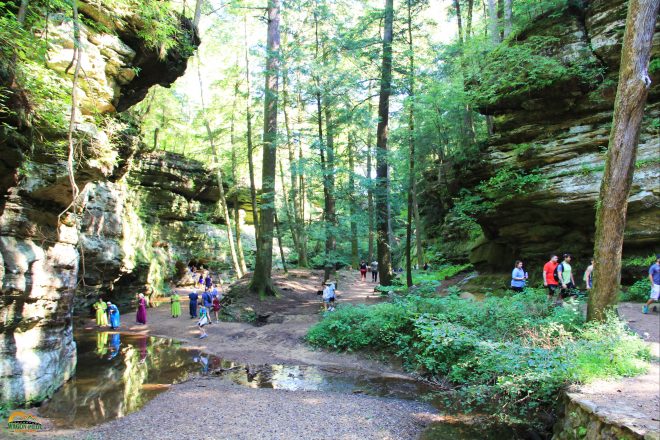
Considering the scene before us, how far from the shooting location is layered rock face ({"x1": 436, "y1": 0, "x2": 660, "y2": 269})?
36.4 ft

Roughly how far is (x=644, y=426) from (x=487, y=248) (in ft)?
42.1

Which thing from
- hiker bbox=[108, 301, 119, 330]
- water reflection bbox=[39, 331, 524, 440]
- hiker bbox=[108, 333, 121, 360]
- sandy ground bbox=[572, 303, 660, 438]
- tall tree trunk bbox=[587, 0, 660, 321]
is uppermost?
tall tree trunk bbox=[587, 0, 660, 321]

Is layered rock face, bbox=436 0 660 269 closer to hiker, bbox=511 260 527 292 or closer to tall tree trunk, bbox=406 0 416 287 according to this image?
hiker, bbox=511 260 527 292

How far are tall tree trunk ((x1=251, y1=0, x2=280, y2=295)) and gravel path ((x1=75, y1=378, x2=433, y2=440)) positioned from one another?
8.29 m

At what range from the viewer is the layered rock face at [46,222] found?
7402 mm

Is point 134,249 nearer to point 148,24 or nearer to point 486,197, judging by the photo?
point 148,24

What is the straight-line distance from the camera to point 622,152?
6.99 metres

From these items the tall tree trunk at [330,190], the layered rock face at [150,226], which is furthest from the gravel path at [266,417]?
the layered rock face at [150,226]

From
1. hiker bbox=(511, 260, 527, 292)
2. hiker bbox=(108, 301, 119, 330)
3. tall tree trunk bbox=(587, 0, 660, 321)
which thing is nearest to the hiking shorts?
tall tree trunk bbox=(587, 0, 660, 321)

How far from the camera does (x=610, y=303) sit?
7090 millimetres

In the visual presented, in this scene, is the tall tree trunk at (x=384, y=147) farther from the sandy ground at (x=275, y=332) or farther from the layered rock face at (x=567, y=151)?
the layered rock face at (x=567, y=151)

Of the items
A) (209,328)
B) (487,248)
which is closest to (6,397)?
(209,328)

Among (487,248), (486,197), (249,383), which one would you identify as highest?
(486,197)

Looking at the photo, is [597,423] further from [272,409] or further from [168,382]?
[168,382]
